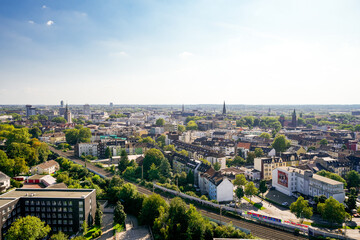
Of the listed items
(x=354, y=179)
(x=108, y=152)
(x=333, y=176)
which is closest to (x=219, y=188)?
(x=333, y=176)

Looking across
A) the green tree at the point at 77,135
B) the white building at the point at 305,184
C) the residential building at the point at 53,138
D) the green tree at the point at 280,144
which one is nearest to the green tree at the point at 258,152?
the green tree at the point at 280,144

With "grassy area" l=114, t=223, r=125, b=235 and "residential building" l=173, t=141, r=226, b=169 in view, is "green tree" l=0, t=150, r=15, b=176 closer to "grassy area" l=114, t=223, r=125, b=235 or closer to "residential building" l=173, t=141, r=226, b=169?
"grassy area" l=114, t=223, r=125, b=235

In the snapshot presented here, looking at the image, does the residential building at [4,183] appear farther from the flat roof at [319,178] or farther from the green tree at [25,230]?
the flat roof at [319,178]

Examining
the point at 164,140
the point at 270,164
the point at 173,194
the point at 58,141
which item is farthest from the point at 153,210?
the point at 58,141

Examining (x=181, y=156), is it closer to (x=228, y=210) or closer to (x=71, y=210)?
(x=228, y=210)

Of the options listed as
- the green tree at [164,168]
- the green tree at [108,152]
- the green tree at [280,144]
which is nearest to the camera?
the green tree at [164,168]

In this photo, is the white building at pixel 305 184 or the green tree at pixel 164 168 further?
the green tree at pixel 164 168

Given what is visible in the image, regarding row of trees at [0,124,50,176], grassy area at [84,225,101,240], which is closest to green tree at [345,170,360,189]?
grassy area at [84,225,101,240]
